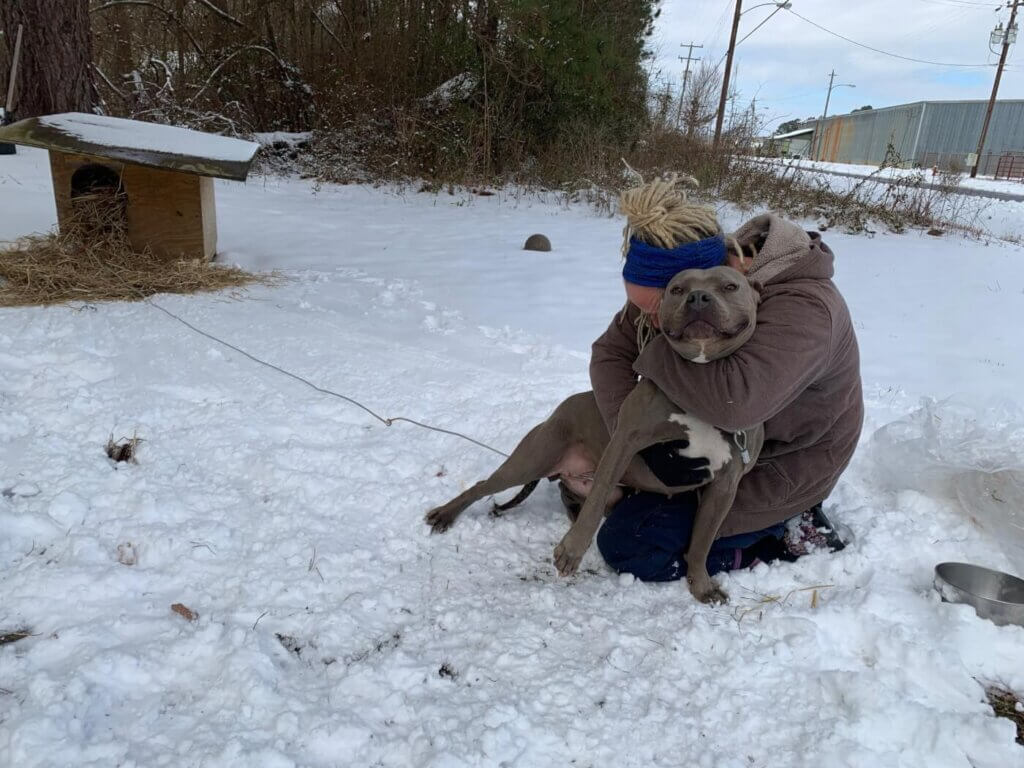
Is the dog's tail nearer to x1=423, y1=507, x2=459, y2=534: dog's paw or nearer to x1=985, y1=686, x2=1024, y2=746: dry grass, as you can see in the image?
x1=423, y1=507, x2=459, y2=534: dog's paw

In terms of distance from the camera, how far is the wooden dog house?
4191mm

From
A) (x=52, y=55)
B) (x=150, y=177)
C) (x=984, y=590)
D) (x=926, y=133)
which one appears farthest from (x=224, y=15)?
(x=926, y=133)

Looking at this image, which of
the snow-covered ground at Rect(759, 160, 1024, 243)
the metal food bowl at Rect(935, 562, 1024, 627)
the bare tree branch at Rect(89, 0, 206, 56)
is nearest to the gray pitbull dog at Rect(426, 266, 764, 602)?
the metal food bowl at Rect(935, 562, 1024, 627)

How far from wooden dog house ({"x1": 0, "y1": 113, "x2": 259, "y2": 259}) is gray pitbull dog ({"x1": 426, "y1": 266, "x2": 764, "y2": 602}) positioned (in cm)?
285

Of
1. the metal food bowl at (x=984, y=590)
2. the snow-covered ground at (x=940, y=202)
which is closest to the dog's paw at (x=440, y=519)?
the metal food bowl at (x=984, y=590)

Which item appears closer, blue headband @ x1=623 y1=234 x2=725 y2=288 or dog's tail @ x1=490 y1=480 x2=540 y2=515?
blue headband @ x1=623 y1=234 x2=725 y2=288

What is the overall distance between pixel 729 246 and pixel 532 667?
1.29m

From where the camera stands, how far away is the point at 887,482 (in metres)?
2.69

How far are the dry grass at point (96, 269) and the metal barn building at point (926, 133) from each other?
30008mm

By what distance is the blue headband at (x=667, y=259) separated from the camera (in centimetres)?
187

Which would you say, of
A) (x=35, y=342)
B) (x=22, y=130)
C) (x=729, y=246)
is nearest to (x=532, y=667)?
(x=729, y=246)

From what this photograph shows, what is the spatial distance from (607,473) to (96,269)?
146 inches

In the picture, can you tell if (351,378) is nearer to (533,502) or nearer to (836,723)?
(533,502)

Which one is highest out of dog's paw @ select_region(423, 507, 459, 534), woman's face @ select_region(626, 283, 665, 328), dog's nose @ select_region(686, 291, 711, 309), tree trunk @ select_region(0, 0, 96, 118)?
tree trunk @ select_region(0, 0, 96, 118)
